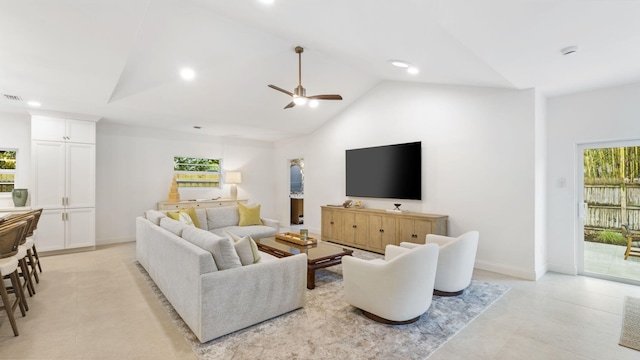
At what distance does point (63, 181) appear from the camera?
5344 mm

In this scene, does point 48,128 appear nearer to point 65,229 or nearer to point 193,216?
point 65,229

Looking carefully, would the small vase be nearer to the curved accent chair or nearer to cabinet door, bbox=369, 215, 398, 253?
the curved accent chair

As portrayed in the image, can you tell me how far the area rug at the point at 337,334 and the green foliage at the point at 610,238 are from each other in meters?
2.27

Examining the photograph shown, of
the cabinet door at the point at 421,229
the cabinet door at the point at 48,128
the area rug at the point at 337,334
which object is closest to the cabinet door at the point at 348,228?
the cabinet door at the point at 421,229

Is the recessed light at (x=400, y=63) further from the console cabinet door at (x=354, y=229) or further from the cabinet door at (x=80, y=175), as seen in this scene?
the cabinet door at (x=80, y=175)

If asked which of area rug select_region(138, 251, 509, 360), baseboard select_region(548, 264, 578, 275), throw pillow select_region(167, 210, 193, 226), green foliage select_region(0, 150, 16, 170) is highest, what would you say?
green foliage select_region(0, 150, 16, 170)

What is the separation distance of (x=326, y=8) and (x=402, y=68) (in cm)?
187

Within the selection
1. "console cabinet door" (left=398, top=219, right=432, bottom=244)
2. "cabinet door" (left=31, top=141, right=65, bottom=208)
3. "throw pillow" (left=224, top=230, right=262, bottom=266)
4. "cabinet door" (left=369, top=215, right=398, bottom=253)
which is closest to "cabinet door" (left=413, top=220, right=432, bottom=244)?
"console cabinet door" (left=398, top=219, right=432, bottom=244)

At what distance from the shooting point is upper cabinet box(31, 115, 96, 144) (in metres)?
5.11

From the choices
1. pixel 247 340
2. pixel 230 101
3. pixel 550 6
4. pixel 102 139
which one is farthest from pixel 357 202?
pixel 102 139

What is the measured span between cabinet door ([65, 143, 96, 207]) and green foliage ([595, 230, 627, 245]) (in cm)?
854

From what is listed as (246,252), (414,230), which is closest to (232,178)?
(414,230)

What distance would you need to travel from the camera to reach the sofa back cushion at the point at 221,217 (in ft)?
18.2

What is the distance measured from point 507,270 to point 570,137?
2.10 meters
